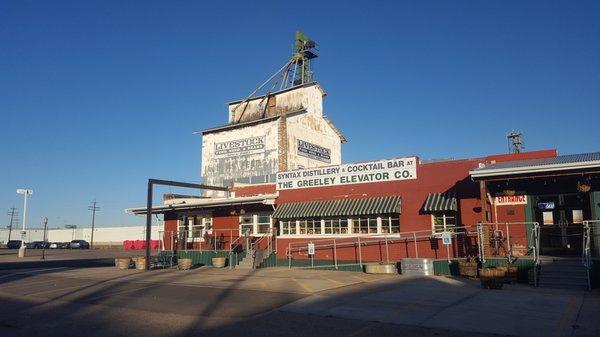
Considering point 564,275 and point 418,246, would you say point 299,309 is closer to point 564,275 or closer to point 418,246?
point 564,275

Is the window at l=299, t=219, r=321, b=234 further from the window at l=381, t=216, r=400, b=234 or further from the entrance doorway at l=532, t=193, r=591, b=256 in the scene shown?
the entrance doorway at l=532, t=193, r=591, b=256

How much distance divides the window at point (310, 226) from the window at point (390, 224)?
11.7 feet

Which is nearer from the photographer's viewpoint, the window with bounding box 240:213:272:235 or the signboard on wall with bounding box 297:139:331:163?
the window with bounding box 240:213:272:235

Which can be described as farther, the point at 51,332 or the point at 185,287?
the point at 185,287

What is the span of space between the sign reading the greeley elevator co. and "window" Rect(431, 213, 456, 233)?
21.1m

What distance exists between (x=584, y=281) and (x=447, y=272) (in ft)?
17.1

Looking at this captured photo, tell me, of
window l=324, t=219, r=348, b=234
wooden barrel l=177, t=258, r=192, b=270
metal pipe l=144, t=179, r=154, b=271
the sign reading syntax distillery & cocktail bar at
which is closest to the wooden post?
the sign reading syntax distillery & cocktail bar at

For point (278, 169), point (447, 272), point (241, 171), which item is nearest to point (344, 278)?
point (447, 272)

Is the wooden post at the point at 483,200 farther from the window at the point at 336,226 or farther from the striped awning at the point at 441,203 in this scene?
the window at the point at 336,226

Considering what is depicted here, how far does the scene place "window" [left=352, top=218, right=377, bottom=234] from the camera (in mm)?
23609

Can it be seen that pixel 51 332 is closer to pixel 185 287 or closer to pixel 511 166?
pixel 185 287

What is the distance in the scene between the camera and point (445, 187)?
71.9 ft

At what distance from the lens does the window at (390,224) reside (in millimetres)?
23078

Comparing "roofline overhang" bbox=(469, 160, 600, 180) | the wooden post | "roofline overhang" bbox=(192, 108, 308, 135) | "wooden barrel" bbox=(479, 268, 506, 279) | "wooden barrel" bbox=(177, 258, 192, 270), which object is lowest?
"wooden barrel" bbox=(177, 258, 192, 270)
